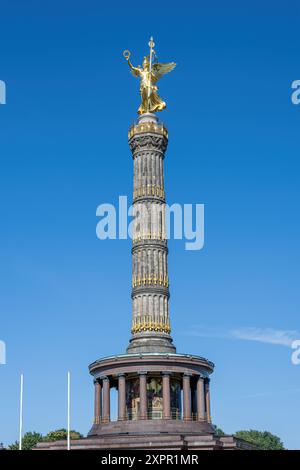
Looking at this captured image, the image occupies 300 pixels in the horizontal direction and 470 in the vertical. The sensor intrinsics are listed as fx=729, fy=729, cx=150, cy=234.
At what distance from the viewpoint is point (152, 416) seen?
53.9 meters

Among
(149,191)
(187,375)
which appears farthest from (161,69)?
(187,375)

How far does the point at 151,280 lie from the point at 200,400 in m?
10.1

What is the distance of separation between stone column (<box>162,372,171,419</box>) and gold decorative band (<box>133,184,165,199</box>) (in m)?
15.4

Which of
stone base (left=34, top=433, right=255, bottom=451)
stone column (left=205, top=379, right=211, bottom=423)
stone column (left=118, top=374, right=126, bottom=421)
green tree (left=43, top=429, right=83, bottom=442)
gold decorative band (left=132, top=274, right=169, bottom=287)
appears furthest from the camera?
green tree (left=43, top=429, right=83, bottom=442)

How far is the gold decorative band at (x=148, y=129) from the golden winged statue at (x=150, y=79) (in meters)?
1.79

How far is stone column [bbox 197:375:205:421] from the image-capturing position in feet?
178

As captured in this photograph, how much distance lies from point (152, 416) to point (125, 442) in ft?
19.7

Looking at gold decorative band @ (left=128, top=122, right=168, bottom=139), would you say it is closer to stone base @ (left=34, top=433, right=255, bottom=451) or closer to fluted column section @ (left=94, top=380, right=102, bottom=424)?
fluted column section @ (left=94, top=380, right=102, bottom=424)

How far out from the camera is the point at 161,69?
63969 millimetres

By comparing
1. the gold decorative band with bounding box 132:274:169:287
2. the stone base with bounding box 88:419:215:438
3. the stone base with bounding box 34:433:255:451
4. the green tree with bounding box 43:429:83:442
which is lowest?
the stone base with bounding box 34:433:255:451

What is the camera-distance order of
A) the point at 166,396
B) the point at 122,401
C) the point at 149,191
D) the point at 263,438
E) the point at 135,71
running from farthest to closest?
the point at 263,438, the point at 135,71, the point at 149,191, the point at 122,401, the point at 166,396

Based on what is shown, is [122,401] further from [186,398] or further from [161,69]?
[161,69]

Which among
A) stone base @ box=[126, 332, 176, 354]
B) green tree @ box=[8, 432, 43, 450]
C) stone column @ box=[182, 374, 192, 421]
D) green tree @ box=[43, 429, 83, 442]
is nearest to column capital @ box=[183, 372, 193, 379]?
stone column @ box=[182, 374, 192, 421]
